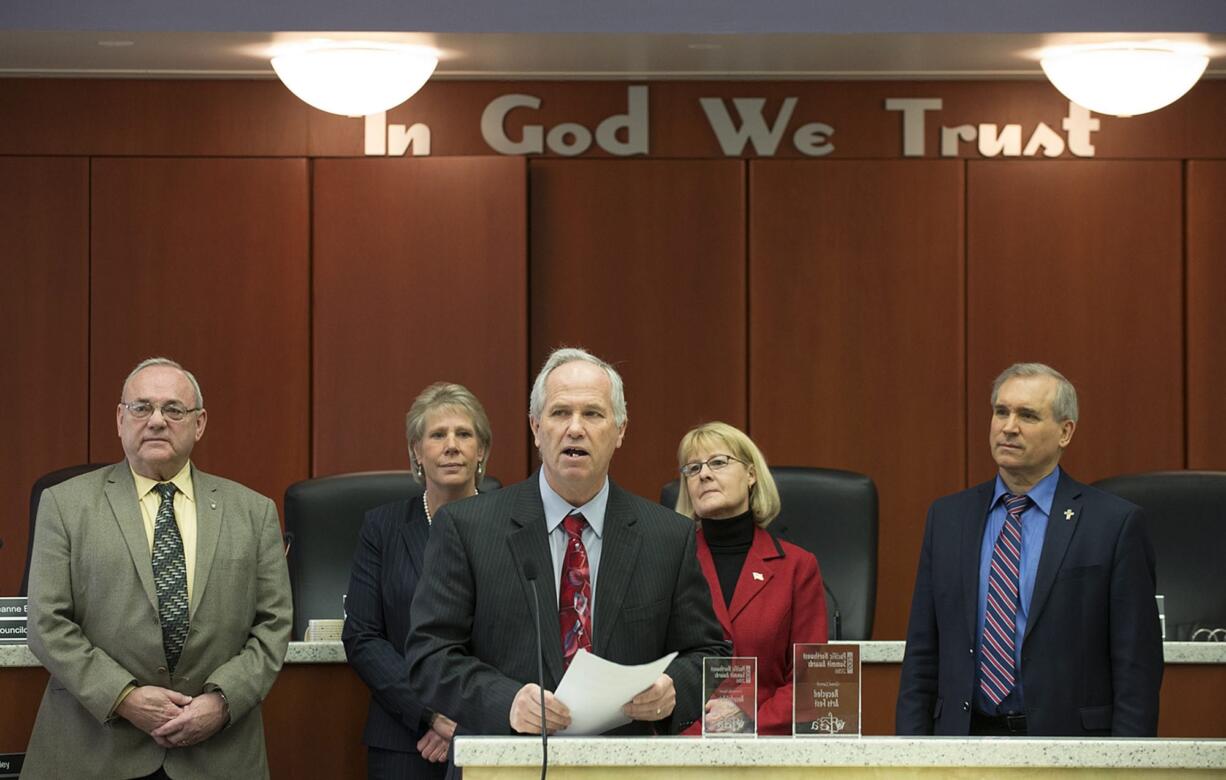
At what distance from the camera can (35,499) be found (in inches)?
198

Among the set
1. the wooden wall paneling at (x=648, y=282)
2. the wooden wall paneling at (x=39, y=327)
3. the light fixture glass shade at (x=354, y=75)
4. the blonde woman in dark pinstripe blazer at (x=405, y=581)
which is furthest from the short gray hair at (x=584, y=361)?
the wooden wall paneling at (x=39, y=327)

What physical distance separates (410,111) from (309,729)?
2.94 metres

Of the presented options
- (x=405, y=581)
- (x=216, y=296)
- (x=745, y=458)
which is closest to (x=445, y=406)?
(x=405, y=581)

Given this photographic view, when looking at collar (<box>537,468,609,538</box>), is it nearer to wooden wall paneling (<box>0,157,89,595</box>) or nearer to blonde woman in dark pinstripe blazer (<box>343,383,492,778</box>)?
blonde woman in dark pinstripe blazer (<box>343,383,492,778</box>)

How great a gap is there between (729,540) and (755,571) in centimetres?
13

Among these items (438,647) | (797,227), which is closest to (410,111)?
(797,227)

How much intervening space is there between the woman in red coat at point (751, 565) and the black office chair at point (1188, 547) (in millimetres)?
1425

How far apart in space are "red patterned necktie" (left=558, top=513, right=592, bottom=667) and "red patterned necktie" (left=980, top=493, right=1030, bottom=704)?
47.3 inches

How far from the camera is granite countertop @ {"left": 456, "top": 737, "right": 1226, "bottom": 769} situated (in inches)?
104

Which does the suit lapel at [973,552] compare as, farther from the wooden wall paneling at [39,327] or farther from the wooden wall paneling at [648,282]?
the wooden wall paneling at [39,327]

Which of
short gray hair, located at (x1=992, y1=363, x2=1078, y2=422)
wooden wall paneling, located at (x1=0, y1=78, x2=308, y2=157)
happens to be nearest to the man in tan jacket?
short gray hair, located at (x1=992, y1=363, x2=1078, y2=422)

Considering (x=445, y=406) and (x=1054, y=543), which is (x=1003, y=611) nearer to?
(x=1054, y=543)

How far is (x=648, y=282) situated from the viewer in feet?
20.6

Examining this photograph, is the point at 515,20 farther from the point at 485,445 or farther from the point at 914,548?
the point at 914,548
